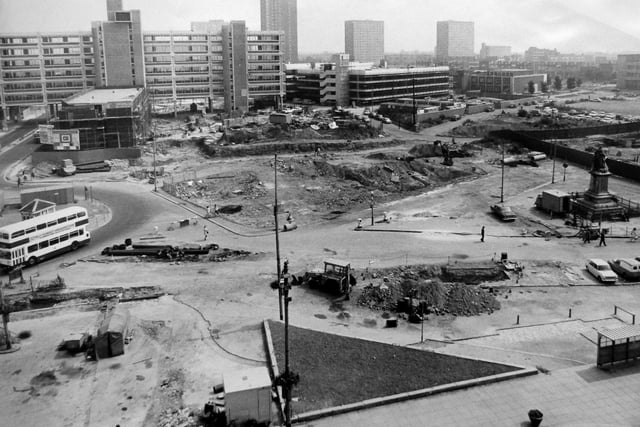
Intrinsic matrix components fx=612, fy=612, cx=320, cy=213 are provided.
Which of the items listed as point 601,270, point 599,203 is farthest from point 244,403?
point 599,203

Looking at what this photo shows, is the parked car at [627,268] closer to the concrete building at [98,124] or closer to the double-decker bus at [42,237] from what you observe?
the double-decker bus at [42,237]

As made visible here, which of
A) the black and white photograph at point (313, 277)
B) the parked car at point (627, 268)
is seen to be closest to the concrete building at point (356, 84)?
the black and white photograph at point (313, 277)

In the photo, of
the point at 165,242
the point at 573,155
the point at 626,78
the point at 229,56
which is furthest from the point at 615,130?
the point at 626,78

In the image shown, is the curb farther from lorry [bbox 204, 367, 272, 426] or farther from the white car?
the white car

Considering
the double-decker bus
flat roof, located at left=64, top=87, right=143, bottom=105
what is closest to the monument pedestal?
the double-decker bus

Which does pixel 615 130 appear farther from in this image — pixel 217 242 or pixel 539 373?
pixel 539 373

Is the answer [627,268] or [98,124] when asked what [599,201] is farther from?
[98,124]

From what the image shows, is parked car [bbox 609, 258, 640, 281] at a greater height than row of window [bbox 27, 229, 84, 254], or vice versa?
row of window [bbox 27, 229, 84, 254]
